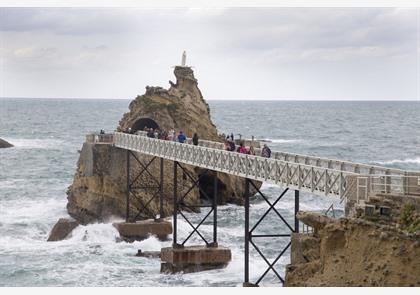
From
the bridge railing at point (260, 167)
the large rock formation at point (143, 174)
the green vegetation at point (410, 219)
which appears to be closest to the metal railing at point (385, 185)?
the bridge railing at point (260, 167)

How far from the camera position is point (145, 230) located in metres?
52.0

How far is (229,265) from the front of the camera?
43625mm

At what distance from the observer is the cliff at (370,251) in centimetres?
2436

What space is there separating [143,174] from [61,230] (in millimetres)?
6456

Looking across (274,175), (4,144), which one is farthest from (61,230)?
(4,144)

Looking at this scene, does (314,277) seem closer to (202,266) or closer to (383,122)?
(202,266)

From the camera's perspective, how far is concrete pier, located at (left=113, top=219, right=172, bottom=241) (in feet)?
170

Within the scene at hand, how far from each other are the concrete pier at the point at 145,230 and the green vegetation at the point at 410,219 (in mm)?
27818

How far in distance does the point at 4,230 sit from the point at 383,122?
132159 millimetres

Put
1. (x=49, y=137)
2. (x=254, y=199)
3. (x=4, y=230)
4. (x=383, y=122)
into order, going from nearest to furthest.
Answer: (x=4, y=230)
(x=254, y=199)
(x=49, y=137)
(x=383, y=122)

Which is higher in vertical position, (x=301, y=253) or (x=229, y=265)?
(x=301, y=253)

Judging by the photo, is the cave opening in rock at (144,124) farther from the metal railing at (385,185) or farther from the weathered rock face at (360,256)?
the weathered rock face at (360,256)

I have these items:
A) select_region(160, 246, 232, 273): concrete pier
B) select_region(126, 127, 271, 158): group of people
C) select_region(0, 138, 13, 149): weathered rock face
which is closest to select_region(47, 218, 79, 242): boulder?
select_region(126, 127, 271, 158): group of people

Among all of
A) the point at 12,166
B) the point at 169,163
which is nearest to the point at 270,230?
the point at 169,163
